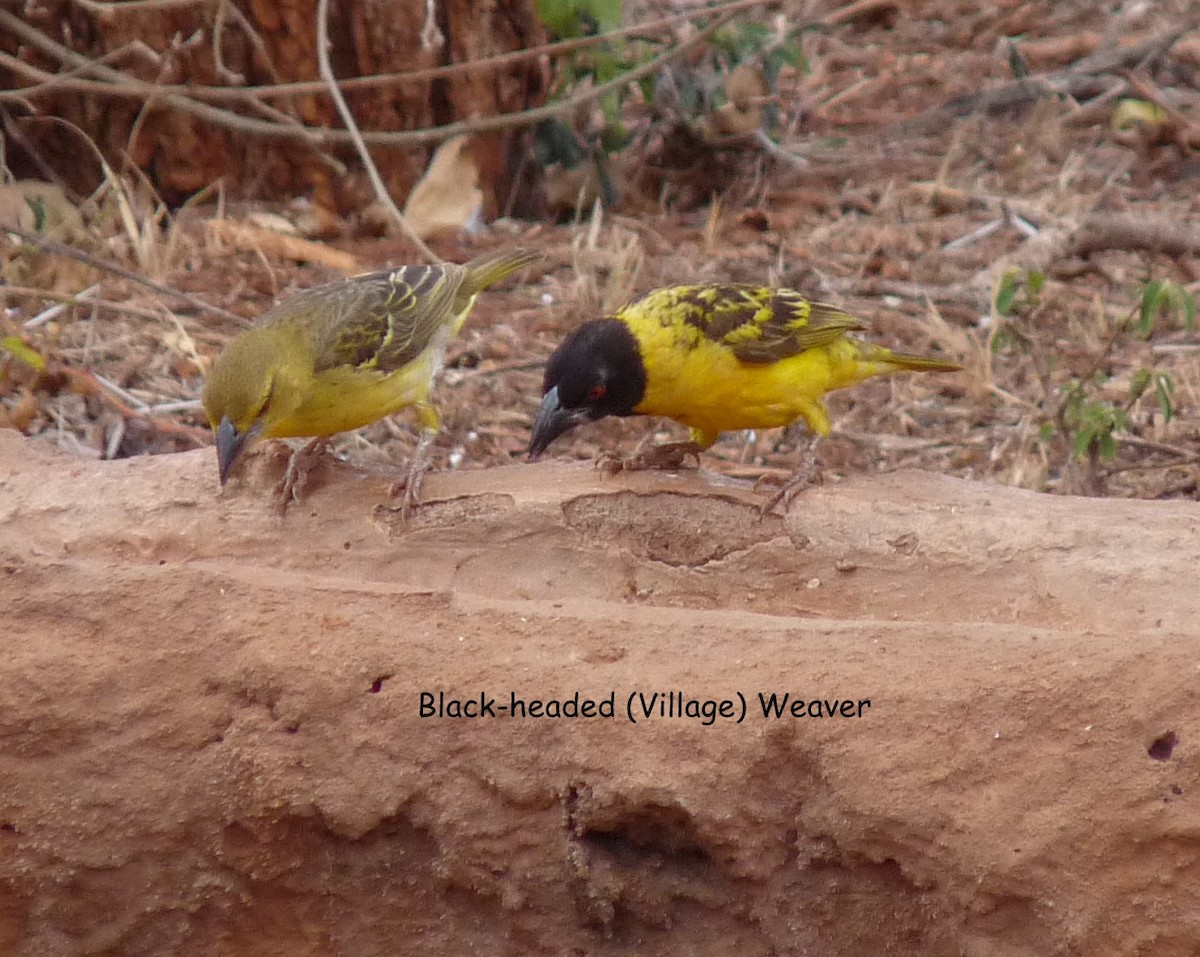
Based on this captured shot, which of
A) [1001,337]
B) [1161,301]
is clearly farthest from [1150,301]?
[1001,337]

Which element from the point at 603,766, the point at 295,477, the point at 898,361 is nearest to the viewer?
the point at 603,766

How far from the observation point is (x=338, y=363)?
464 cm

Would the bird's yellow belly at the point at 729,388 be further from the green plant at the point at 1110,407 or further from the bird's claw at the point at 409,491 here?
the green plant at the point at 1110,407

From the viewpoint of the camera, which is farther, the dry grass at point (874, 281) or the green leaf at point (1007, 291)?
the dry grass at point (874, 281)

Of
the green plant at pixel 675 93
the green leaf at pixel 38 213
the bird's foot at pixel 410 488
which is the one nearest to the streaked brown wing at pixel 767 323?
the bird's foot at pixel 410 488

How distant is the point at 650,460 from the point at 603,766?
1.46 meters

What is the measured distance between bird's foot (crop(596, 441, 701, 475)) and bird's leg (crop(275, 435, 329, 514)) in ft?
2.55

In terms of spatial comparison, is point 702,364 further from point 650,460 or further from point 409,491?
point 409,491

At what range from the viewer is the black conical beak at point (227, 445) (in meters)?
4.10

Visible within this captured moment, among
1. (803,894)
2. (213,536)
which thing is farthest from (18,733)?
(803,894)

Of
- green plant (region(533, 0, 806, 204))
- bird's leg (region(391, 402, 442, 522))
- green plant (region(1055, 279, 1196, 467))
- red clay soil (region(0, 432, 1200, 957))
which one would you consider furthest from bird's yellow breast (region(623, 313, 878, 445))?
green plant (region(533, 0, 806, 204))

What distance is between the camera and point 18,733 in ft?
11.3

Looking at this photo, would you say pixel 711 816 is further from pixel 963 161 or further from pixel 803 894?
pixel 963 161

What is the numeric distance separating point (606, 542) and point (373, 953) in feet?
3.73
